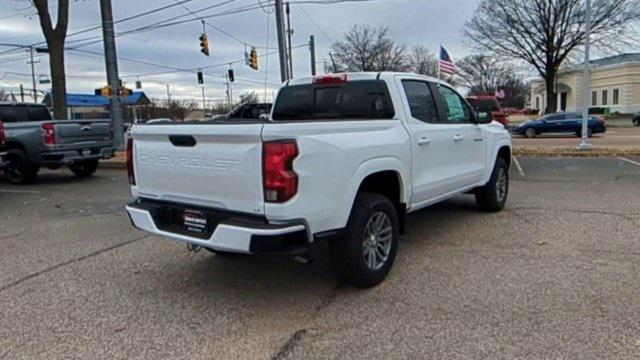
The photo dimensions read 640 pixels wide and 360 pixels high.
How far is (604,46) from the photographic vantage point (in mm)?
36219

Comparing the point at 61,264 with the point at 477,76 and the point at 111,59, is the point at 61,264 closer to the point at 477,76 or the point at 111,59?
the point at 111,59

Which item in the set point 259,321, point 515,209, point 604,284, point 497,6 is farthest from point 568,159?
point 497,6

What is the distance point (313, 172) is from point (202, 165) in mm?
881

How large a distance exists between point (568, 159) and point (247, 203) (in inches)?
493

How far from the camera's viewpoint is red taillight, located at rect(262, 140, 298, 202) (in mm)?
3486

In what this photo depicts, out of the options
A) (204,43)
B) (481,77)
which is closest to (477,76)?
(481,77)

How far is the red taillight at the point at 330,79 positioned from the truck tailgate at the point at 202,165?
1.93m

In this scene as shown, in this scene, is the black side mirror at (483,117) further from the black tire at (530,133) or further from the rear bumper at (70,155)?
the black tire at (530,133)

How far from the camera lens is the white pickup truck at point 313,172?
3.56 meters

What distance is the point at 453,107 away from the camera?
6.11 meters

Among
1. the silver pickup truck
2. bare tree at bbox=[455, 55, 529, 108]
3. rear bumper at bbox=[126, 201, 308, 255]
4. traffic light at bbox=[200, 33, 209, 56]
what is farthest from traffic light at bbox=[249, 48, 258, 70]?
bare tree at bbox=[455, 55, 529, 108]

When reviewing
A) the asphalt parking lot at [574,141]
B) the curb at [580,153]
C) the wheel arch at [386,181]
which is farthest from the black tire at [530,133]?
the wheel arch at [386,181]

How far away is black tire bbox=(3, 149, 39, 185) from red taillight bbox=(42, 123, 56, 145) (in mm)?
836

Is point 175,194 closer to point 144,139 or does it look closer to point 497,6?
point 144,139
